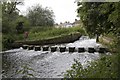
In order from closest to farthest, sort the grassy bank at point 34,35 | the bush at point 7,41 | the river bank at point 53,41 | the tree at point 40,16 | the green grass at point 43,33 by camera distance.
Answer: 1. the bush at point 7,41
2. the grassy bank at point 34,35
3. the river bank at point 53,41
4. the green grass at point 43,33
5. the tree at point 40,16

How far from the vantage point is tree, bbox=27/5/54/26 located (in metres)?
35.3

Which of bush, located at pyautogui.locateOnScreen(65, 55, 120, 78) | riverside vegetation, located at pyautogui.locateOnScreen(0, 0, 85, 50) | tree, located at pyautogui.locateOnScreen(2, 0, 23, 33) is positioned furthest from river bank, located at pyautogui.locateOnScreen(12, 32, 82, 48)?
bush, located at pyautogui.locateOnScreen(65, 55, 120, 78)

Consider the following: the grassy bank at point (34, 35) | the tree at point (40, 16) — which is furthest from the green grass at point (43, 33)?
the tree at point (40, 16)

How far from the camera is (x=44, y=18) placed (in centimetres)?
3619

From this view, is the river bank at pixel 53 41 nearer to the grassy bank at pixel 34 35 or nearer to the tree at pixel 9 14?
the grassy bank at pixel 34 35

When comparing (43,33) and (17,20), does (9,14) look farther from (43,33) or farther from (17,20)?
(43,33)

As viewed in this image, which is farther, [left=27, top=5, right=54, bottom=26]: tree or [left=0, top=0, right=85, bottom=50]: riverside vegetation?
[left=27, top=5, right=54, bottom=26]: tree

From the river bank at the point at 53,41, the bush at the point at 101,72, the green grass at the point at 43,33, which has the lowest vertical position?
the river bank at the point at 53,41

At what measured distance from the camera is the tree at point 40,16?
35.3 m

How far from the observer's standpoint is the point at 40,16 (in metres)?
35.8

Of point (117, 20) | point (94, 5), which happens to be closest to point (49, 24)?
point (94, 5)

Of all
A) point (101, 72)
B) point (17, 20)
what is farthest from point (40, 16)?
point (101, 72)

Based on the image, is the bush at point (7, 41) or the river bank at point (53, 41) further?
the river bank at point (53, 41)

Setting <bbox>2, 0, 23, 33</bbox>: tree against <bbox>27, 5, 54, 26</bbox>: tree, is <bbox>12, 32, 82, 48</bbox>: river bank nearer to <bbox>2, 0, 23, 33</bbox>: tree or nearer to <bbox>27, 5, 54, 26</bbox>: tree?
<bbox>2, 0, 23, 33</bbox>: tree
